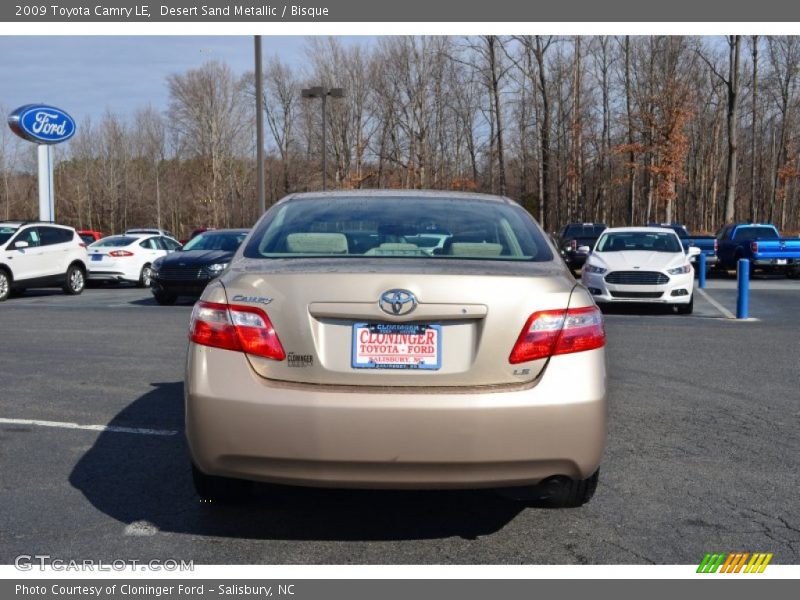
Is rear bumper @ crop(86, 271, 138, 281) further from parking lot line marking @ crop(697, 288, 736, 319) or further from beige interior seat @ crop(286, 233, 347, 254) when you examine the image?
beige interior seat @ crop(286, 233, 347, 254)

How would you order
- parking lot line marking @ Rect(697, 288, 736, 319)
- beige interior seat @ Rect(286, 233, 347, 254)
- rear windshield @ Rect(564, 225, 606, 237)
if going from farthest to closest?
1. rear windshield @ Rect(564, 225, 606, 237)
2. parking lot line marking @ Rect(697, 288, 736, 319)
3. beige interior seat @ Rect(286, 233, 347, 254)

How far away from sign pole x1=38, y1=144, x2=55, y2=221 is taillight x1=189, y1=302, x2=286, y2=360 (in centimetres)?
2777

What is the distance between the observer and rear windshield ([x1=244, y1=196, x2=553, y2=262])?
14.4 feet

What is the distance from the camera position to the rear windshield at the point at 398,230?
438 centimetres

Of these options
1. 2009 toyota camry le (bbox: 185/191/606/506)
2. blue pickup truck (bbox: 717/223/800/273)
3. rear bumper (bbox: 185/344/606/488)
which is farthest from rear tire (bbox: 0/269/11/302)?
blue pickup truck (bbox: 717/223/800/273)

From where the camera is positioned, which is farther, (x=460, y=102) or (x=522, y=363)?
(x=460, y=102)

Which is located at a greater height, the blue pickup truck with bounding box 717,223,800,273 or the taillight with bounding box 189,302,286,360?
the taillight with bounding box 189,302,286,360

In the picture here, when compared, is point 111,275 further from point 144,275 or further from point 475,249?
point 475,249

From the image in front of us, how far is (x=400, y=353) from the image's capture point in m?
3.64

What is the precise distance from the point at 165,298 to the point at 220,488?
14141mm
